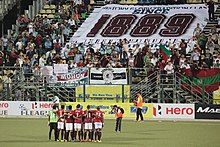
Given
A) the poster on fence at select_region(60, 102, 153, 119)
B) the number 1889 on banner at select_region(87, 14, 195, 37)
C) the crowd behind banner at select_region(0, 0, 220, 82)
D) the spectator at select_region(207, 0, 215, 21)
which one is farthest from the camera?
the number 1889 on banner at select_region(87, 14, 195, 37)

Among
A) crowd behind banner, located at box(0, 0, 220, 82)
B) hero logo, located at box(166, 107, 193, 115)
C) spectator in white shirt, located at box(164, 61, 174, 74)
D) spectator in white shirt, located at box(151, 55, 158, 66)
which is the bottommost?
hero logo, located at box(166, 107, 193, 115)

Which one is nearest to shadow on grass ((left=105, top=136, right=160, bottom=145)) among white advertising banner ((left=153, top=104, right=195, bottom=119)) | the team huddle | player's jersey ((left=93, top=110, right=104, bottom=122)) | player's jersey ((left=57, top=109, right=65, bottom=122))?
the team huddle

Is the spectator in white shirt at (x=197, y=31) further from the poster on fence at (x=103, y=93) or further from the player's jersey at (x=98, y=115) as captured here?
the player's jersey at (x=98, y=115)

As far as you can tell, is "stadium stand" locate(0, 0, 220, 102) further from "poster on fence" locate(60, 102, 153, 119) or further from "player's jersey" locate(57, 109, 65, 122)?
"player's jersey" locate(57, 109, 65, 122)

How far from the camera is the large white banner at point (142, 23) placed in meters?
49.9

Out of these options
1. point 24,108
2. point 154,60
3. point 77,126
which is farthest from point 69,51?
point 77,126

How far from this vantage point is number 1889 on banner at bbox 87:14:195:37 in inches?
1980

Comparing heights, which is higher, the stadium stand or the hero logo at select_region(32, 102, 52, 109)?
the stadium stand

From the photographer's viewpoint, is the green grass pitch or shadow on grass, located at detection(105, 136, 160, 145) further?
shadow on grass, located at detection(105, 136, 160, 145)

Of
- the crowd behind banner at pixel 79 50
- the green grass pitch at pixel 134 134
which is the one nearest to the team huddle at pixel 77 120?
the green grass pitch at pixel 134 134

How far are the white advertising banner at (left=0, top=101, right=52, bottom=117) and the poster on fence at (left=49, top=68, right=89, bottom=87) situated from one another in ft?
5.16

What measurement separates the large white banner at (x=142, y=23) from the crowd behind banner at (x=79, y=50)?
1.06 metres

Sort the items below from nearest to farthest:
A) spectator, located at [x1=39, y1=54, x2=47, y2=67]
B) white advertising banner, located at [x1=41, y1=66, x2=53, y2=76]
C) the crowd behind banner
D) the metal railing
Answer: the metal railing → the crowd behind banner → white advertising banner, located at [x1=41, y1=66, x2=53, y2=76] → spectator, located at [x1=39, y1=54, x2=47, y2=67]

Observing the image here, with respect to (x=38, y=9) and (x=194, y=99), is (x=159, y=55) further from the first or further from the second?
(x=38, y=9)
